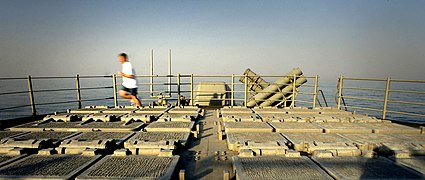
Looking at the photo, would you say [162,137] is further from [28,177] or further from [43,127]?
[43,127]

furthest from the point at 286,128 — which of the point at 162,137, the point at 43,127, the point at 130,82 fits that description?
the point at 43,127

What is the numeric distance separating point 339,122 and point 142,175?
3922 millimetres

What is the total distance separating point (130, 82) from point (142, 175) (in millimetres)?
3325

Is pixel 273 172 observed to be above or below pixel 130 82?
below

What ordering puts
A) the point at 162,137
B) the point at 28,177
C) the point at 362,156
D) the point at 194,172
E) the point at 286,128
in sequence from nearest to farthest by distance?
the point at 28,177, the point at 194,172, the point at 362,156, the point at 162,137, the point at 286,128

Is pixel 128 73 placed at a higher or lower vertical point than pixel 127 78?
higher

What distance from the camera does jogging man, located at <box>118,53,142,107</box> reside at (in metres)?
4.62

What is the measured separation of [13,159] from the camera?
2117mm

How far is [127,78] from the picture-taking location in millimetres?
4656

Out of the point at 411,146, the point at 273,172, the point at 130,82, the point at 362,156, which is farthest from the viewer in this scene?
the point at 130,82

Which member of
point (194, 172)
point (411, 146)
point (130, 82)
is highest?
point (130, 82)

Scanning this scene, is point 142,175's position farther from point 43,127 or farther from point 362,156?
point 43,127

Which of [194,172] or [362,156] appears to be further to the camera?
[362,156]

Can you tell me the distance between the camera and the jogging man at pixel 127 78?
15.1 ft
